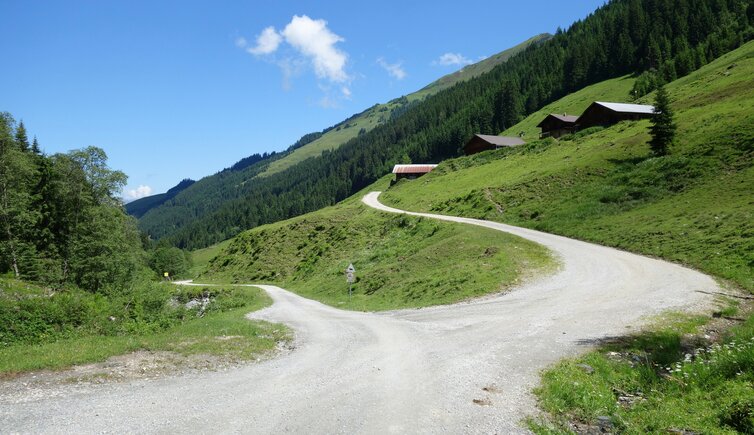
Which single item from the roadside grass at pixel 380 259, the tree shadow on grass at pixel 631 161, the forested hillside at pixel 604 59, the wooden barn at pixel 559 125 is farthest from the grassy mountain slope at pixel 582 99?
the roadside grass at pixel 380 259

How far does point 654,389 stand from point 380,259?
33.4 metres

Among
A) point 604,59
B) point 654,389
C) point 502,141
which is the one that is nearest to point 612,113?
point 502,141

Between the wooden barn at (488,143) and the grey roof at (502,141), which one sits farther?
the grey roof at (502,141)

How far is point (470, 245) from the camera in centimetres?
3459

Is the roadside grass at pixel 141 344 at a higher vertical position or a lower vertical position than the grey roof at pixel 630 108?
lower

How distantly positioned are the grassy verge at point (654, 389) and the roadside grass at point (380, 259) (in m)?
12.1

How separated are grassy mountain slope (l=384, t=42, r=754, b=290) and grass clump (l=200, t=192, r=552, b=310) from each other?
767 cm

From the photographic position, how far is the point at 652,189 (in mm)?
37656

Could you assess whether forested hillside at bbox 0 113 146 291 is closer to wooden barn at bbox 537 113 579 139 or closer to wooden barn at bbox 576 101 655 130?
wooden barn at bbox 576 101 655 130

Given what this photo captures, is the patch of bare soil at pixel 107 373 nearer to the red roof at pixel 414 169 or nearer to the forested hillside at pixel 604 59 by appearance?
the red roof at pixel 414 169

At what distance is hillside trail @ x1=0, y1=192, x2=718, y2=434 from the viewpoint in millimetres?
8117

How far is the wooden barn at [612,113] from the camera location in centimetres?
7225

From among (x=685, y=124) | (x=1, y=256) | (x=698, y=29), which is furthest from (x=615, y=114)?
(x=698, y=29)

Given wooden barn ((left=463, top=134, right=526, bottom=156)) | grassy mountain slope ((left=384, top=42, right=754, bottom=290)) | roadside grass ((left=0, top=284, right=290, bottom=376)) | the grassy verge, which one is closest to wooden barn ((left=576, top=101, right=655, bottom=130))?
grassy mountain slope ((left=384, top=42, right=754, bottom=290))
